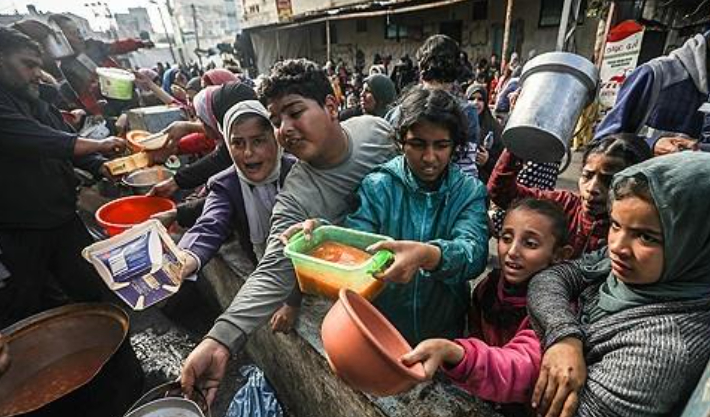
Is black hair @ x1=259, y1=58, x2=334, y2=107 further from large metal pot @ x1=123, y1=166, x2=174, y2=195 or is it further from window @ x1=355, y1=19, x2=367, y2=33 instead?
window @ x1=355, y1=19, x2=367, y2=33

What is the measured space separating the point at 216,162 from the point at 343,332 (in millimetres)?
2258

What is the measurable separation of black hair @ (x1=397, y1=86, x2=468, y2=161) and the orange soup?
0.54 m

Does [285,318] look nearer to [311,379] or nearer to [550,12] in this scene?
[311,379]

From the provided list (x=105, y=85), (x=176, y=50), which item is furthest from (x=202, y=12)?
(x=105, y=85)

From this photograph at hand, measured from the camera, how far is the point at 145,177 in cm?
323

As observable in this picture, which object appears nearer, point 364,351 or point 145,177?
point 364,351

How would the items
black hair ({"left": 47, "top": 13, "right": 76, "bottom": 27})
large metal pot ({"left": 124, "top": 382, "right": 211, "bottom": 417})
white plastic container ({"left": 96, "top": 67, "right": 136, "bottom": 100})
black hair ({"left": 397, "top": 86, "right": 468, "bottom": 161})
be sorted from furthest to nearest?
black hair ({"left": 47, "top": 13, "right": 76, "bottom": 27})
white plastic container ({"left": 96, "top": 67, "right": 136, "bottom": 100})
black hair ({"left": 397, "top": 86, "right": 468, "bottom": 161})
large metal pot ({"left": 124, "top": 382, "right": 211, "bottom": 417})

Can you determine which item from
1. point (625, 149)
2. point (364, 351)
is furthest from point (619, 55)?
point (364, 351)

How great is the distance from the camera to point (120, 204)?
270cm

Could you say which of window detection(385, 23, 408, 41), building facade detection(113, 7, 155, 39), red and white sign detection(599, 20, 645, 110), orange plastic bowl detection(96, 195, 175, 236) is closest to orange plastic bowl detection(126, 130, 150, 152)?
orange plastic bowl detection(96, 195, 175, 236)

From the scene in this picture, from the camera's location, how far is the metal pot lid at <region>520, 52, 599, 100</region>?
1.73 metres

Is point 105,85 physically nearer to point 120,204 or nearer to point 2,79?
point 2,79

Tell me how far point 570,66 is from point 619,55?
655 cm

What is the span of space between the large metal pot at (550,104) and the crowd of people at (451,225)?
119mm
